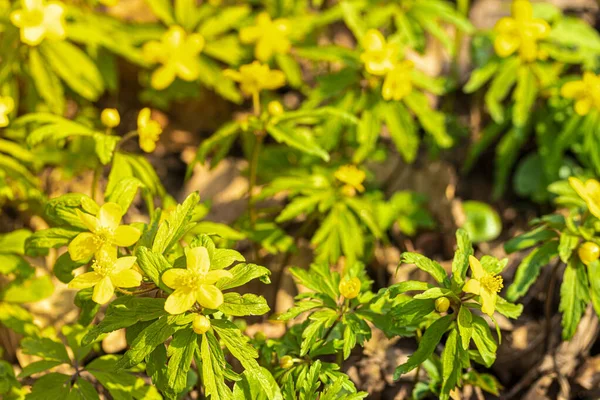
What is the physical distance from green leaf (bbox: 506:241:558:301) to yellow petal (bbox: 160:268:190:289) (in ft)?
4.81

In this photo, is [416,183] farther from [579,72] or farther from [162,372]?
[162,372]

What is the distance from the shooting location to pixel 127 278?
2100 mm

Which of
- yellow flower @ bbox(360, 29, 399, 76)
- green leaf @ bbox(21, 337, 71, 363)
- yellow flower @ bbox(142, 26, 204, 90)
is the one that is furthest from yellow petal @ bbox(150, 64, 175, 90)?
green leaf @ bbox(21, 337, 71, 363)

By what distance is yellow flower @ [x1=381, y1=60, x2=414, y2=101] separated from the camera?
124 inches

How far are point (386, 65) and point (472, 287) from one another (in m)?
1.46

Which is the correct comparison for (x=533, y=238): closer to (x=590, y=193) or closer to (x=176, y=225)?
(x=590, y=193)

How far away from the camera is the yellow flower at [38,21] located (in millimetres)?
3102

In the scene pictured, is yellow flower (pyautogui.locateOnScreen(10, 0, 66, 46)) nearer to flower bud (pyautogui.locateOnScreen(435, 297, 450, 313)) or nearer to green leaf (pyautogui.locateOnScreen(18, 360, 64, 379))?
green leaf (pyautogui.locateOnScreen(18, 360, 64, 379))

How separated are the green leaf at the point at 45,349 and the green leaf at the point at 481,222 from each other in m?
2.36

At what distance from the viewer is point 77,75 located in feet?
11.3

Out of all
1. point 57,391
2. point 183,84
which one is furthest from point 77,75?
point 57,391

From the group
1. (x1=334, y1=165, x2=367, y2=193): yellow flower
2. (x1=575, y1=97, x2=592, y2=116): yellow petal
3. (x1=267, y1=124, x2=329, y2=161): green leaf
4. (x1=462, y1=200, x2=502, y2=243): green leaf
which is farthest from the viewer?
(x1=462, y1=200, x2=502, y2=243): green leaf

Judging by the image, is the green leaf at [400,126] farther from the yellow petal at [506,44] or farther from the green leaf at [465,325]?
the green leaf at [465,325]

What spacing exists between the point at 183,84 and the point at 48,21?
1020 millimetres
